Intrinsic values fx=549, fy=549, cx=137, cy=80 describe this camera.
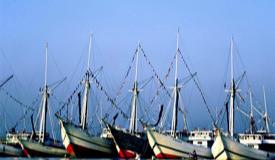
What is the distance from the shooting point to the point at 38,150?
10094 cm

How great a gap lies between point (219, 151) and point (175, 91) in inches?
610

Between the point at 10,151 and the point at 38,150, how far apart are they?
6.08m

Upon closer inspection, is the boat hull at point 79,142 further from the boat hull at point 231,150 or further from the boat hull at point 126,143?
the boat hull at point 231,150

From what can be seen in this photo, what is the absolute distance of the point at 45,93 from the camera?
10981cm

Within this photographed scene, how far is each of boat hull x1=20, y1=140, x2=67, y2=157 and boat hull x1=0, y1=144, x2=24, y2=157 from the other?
1953mm

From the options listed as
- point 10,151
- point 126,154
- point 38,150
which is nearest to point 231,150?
point 126,154

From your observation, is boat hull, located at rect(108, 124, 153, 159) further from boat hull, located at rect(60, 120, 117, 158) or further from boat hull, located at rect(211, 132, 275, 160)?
boat hull, located at rect(211, 132, 275, 160)

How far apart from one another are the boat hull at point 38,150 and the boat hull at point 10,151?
1953 millimetres

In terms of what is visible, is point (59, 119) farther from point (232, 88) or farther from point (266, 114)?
point (266, 114)

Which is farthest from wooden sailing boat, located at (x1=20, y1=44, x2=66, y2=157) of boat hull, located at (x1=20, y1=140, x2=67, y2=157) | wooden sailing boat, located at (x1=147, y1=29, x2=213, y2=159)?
wooden sailing boat, located at (x1=147, y1=29, x2=213, y2=159)

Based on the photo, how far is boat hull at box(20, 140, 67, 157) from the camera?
10012 centimetres

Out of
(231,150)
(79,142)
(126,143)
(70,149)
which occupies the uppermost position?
(79,142)

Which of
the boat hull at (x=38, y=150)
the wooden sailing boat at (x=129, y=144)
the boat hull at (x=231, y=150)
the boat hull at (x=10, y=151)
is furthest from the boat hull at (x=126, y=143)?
the boat hull at (x=10, y=151)

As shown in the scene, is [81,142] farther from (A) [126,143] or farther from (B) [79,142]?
(A) [126,143]
